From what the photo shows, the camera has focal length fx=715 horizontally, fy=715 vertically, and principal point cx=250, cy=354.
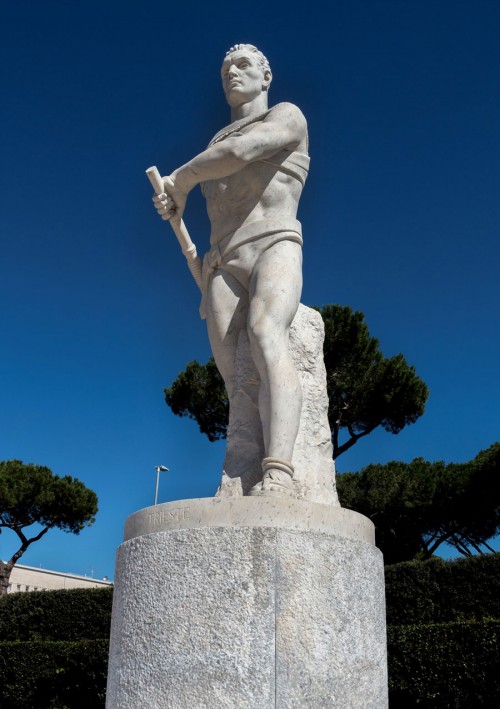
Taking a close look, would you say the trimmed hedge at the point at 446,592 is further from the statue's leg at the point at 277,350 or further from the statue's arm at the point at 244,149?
the statue's arm at the point at 244,149

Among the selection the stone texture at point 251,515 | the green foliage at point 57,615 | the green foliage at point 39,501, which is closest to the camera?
the stone texture at point 251,515

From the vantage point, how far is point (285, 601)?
3.04 m

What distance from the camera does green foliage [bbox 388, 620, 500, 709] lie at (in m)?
9.59

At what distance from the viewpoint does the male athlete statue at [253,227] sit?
153 inches

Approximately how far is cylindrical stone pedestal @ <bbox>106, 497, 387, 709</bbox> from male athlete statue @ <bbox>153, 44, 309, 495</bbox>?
0.66 m

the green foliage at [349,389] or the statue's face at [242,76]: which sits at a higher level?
the green foliage at [349,389]

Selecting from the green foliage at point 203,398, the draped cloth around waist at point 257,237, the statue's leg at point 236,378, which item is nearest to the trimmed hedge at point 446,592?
the green foliage at point 203,398

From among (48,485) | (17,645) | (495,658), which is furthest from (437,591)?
(48,485)

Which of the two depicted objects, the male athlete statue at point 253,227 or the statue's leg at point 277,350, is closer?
the statue's leg at point 277,350

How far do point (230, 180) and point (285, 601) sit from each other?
2.49 metres

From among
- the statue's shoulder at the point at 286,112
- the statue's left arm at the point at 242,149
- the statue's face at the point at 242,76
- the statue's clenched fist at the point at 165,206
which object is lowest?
the statue's clenched fist at the point at 165,206

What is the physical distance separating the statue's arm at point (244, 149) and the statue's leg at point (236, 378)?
1.92 ft

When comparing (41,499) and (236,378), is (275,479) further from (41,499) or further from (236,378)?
(41,499)

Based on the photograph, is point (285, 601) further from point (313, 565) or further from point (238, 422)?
point (238, 422)
